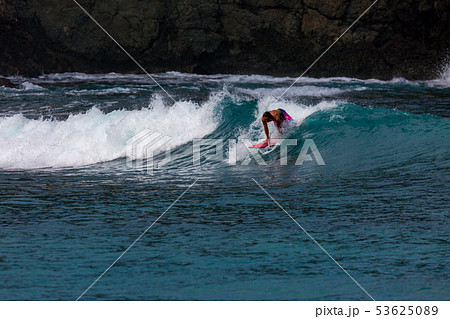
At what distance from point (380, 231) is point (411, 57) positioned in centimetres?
1917

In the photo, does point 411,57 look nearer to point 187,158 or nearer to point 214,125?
point 214,125

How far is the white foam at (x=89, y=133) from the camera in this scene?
13016mm

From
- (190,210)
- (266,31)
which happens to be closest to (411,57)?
(266,31)

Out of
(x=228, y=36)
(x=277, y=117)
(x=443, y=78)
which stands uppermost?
(x=228, y=36)

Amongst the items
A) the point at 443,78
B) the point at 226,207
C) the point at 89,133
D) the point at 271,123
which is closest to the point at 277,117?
the point at 271,123

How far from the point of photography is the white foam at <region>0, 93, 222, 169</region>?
42.7 ft

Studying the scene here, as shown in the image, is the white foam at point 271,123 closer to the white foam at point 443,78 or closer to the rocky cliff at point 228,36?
the white foam at point 443,78

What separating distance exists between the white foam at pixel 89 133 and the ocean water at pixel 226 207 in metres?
0.04

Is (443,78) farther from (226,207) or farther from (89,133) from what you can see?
(226,207)

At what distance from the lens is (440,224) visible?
22.7 ft

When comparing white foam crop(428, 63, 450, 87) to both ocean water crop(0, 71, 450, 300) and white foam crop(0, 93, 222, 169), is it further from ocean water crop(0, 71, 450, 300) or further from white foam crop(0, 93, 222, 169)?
white foam crop(0, 93, 222, 169)

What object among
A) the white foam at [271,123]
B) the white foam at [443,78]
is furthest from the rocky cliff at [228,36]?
the white foam at [271,123]

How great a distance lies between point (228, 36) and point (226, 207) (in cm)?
1804

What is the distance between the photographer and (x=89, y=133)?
1454cm
